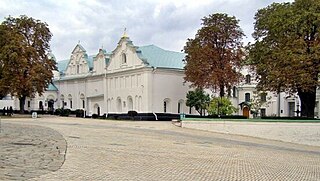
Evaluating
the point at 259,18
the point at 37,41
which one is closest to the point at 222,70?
the point at 259,18

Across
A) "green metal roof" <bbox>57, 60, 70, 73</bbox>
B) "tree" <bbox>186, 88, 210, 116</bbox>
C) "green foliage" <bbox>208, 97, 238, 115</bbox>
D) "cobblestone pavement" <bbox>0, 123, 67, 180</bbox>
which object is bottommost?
"cobblestone pavement" <bbox>0, 123, 67, 180</bbox>

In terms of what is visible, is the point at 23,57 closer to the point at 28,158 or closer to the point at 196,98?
the point at 196,98

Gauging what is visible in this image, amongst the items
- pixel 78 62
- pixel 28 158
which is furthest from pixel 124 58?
pixel 28 158

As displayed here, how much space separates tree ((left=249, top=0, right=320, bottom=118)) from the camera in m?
32.8

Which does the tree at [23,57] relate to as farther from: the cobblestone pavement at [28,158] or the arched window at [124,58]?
the cobblestone pavement at [28,158]

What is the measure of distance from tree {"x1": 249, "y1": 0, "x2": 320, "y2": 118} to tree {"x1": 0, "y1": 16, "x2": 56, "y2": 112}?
3090 centimetres

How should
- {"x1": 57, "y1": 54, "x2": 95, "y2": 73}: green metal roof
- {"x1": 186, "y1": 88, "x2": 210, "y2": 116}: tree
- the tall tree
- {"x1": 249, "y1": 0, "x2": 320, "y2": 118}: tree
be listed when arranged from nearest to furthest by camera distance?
{"x1": 249, "y1": 0, "x2": 320, "y2": 118}: tree, the tall tree, {"x1": 186, "y1": 88, "x2": 210, "y2": 116}: tree, {"x1": 57, "y1": 54, "x2": 95, "y2": 73}: green metal roof

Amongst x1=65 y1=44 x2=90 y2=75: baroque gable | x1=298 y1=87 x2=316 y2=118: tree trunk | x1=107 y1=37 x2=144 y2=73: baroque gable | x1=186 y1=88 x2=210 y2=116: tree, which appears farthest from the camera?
x1=65 y1=44 x2=90 y2=75: baroque gable

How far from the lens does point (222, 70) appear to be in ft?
165

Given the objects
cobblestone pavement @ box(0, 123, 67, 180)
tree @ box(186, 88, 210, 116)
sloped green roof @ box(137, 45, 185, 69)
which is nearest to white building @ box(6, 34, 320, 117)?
sloped green roof @ box(137, 45, 185, 69)

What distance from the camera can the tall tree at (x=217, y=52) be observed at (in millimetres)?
50094

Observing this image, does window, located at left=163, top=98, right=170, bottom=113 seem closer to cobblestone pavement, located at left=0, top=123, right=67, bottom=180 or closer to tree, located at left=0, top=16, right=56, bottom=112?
tree, located at left=0, top=16, right=56, bottom=112

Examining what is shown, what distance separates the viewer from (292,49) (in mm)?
33219

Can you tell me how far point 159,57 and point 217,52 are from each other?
53.5 feet
